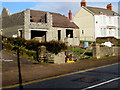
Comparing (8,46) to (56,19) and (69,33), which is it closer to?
(56,19)

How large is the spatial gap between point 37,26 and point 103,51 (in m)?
11.7

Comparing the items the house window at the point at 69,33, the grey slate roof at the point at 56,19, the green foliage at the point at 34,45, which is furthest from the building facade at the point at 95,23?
the green foliage at the point at 34,45

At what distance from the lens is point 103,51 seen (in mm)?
21625

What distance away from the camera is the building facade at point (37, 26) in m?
27.9

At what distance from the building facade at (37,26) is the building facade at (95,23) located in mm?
6618

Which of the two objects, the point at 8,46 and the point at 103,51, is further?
the point at 103,51

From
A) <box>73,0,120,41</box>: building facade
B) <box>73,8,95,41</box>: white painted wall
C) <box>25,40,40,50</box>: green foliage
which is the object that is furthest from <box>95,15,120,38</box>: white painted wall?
<box>25,40,40,50</box>: green foliage

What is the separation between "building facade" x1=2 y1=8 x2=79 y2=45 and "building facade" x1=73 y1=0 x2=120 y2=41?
6618mm

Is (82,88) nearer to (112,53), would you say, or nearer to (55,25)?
(112,53)

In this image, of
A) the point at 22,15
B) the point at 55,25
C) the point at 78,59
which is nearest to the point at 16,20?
the point at 22,15

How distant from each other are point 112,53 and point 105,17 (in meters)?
21.8

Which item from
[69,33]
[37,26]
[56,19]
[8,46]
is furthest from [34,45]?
[69,33]

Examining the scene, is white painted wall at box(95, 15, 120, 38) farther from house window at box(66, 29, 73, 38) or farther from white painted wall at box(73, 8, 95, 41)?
house window at box(66, 29, 73, 38)

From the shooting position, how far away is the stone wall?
67.6 ft
